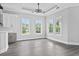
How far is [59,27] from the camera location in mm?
7574

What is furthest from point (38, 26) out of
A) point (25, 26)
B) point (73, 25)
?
point (73, 25)

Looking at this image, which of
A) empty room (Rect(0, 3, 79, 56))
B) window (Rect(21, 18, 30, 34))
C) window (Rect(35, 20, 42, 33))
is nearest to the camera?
empty room (Rect(0, 3, 79, 56))

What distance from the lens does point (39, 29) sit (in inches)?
384

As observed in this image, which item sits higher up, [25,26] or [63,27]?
[25,26]

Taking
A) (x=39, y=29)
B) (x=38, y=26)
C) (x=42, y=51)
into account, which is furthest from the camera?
(x=39, y=29)

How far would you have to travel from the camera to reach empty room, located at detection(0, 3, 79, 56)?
4.41 m

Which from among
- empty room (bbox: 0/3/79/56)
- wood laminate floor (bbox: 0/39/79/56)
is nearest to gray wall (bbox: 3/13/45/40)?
empty room (bbox: 0/3/79/56)

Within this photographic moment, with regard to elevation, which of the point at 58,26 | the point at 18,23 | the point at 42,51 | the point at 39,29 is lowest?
the point at 42,51

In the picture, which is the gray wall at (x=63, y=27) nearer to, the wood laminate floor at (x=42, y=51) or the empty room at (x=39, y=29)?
the empty room at (x=39, y=29)

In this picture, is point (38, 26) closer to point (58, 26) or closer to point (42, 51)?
point (58, 26)

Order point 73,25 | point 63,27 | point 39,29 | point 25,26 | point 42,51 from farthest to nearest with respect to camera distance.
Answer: point 39,29 → point 25,26 → point 63,27 → point 73,25 → point 42,51

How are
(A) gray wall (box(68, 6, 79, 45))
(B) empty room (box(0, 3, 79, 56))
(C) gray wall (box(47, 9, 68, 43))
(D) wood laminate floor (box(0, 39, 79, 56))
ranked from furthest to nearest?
(C) gray wall (box(47, 9, 68, 43))
(A) gray wall (box(68, 6, 79, 45))
(B) empty room (box(0, 3, 79, 56))
(D) wood laminate floor (box(0, 39, 79, 56))

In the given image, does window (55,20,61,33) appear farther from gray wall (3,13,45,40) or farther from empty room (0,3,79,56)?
gray wall (3,13,45,40)

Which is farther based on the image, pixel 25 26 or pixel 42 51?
pixel 25 26
